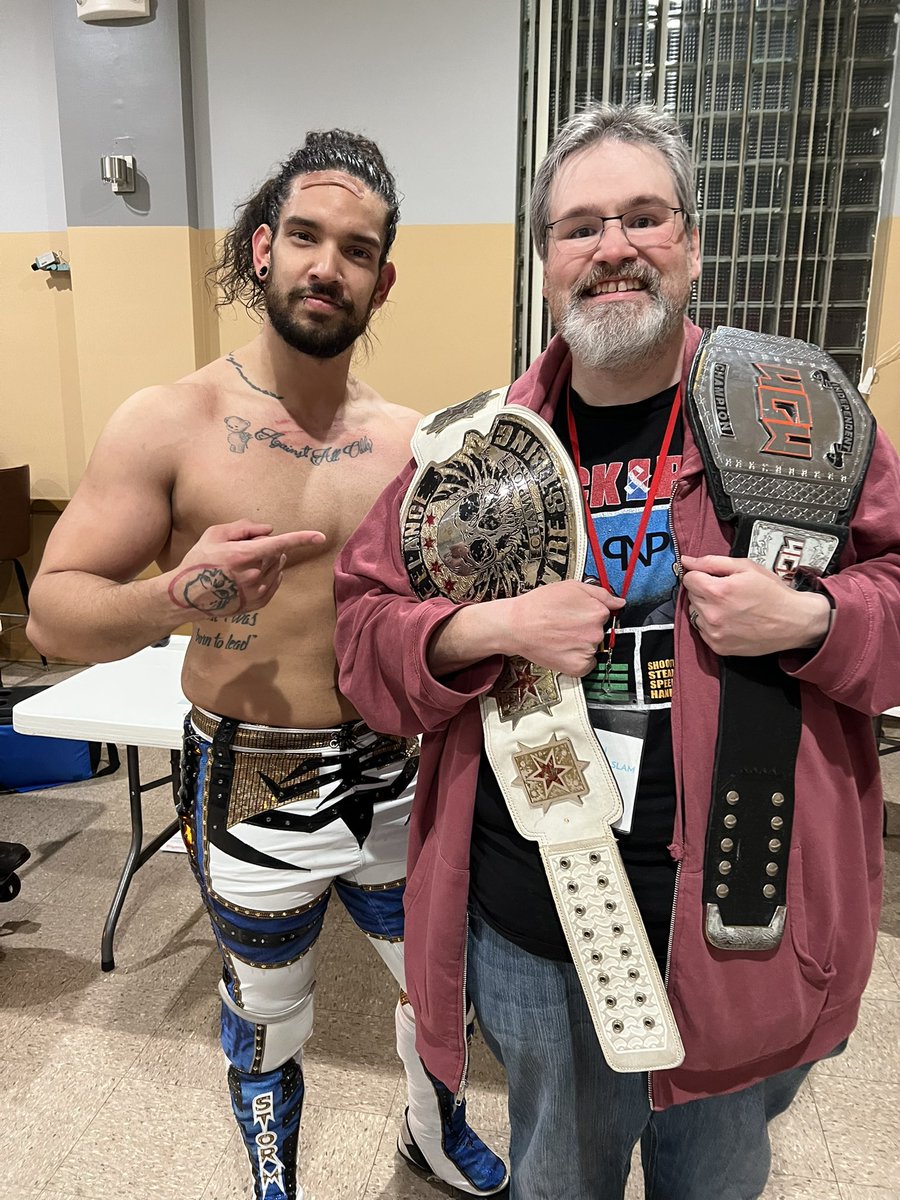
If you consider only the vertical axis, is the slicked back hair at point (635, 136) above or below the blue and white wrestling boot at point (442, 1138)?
above

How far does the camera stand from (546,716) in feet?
3.21

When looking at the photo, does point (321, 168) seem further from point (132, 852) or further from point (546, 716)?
point (132, 852)

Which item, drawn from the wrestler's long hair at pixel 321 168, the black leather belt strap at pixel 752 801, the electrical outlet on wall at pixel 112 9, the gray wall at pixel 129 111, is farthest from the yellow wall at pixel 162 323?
the black leather belt strap at pixel 752 801

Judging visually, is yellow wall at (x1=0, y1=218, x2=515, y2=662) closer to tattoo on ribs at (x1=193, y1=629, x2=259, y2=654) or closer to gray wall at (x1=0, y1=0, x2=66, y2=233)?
gray wall at (x1=0, y1=0, x2=66, y2=233)

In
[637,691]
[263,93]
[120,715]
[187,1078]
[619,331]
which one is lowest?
[187,1078]

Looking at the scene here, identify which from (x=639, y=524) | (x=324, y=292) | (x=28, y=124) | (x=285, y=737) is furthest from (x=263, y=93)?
(x=639, y=524)

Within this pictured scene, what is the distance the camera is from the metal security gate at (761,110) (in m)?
3.70

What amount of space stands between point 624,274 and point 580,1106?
1069mm

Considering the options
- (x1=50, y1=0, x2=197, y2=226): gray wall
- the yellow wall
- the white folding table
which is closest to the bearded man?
the white folding table

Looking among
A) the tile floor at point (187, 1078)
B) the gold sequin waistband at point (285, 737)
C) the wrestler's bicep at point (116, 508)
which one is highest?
the wrestler's bicep at point (116, 508)

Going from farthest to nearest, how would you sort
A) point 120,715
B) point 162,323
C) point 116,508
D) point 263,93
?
point 162,323
point 263,93
point 120,715
point 116,508

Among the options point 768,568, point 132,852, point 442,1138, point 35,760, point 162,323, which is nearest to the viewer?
point 768,568

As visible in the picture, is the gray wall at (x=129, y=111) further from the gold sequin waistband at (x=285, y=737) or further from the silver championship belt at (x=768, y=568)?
the silver championship belt at (x=768, y=568)

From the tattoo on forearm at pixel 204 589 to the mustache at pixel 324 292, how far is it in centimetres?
48
